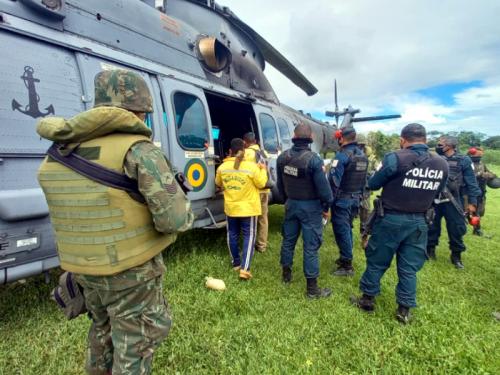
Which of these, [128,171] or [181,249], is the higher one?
[128,171]

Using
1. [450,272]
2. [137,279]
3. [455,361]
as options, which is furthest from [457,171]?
[137,279]

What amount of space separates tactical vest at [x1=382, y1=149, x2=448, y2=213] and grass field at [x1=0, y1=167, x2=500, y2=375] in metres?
1.13

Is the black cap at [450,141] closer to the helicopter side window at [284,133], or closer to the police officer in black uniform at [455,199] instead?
the police officer in black uniform at [455,199]

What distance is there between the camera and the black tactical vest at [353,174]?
3.89m

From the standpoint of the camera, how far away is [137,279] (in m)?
1.53

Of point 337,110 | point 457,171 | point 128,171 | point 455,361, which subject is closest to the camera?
point 128,171

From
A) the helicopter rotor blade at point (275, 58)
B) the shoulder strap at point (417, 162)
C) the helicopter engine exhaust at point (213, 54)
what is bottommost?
the shoulder strap at point (417, 162)

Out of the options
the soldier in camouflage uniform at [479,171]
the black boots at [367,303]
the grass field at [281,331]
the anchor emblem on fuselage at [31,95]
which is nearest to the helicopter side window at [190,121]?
the anchor emblem on fuselage at [31,95]

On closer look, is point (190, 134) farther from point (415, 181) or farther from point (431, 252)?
point (431, 252)

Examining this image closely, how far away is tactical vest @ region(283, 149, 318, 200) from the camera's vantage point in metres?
3.27

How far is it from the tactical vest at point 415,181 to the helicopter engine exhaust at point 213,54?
2.97 meters

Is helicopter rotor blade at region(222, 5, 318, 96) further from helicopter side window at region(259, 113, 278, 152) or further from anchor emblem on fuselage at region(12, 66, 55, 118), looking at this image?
anchor emblem on fuselage at region(12, 66, 55, 118)

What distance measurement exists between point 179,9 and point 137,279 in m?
4.62

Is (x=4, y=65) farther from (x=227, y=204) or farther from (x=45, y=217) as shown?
(x=227, y=204)
